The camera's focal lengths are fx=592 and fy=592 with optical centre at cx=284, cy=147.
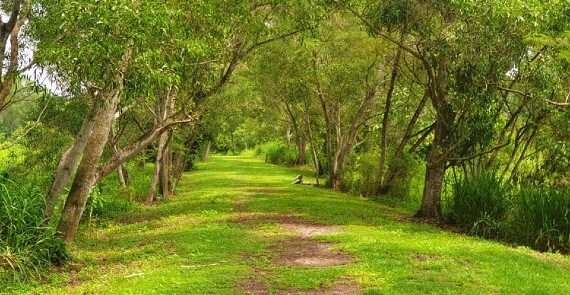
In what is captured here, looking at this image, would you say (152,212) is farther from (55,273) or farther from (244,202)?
(55,273)

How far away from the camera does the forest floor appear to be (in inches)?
365

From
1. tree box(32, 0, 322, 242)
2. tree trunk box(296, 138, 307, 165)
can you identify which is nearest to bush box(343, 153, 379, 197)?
tree box(32, 0, 322, 242)

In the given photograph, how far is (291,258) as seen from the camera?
1191 centimetres

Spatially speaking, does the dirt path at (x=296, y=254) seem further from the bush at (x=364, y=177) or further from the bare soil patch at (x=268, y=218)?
the bush at (x=364, y=177)

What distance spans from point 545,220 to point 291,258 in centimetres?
636

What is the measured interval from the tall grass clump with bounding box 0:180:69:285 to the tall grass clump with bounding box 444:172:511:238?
35.3 feet

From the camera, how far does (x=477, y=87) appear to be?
16016 millimetres

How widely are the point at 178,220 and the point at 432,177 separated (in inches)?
318

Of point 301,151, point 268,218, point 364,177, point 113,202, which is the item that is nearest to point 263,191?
point 364,177

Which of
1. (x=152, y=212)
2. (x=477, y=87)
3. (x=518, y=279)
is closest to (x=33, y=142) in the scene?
(x=152, y=212)

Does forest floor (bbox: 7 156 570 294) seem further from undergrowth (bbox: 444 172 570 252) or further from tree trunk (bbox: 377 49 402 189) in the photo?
tree trunk (bbox: 377 49 402 189)

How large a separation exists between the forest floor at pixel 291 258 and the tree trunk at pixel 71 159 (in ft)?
4.11

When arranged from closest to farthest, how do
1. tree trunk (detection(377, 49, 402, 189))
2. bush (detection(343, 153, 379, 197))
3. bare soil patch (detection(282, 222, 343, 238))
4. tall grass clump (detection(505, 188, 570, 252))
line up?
tall grass clump (detection(505, 188, 570, 252)), bare soil patch (detection(282, 222, 343, 238)), tree trunk (detection(377, 49, 402, 189)), bush (detection(343, 153, 379, 197))

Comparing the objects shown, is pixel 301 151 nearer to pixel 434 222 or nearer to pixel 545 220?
pixel 434 222
